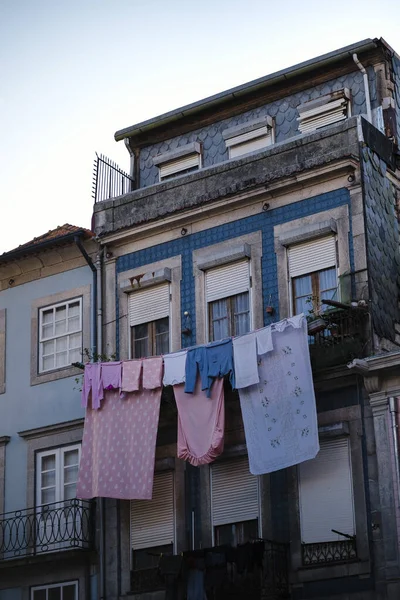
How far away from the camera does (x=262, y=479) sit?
24.5 metres

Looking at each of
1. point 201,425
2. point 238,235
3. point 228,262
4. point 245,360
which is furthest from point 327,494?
point 238,235

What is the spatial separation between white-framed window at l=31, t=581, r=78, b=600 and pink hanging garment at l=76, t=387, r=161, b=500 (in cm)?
204

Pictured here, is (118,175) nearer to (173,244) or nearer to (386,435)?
(173,244)

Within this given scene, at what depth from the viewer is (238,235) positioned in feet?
86.3

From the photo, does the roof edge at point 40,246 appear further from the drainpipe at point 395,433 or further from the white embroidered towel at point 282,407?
the drainpipe at point 395,433

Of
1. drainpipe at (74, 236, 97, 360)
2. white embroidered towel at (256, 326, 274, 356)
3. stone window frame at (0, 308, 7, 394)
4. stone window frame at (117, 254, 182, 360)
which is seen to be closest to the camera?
white embroidered towel at (256, 326, 274, 356)

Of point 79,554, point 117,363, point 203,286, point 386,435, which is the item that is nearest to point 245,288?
point 203,286

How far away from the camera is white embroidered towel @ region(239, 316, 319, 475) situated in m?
23.2

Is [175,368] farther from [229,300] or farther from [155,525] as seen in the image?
[155,525]

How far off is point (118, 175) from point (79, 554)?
8.59 metres

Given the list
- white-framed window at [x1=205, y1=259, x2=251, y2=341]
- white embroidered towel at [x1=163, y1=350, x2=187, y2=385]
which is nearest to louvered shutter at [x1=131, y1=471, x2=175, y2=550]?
white embroidered towel at [x1=163, y1=350, x2=187, y2=385]

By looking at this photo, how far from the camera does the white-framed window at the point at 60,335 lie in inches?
1110

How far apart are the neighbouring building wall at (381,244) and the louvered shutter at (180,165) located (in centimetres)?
487

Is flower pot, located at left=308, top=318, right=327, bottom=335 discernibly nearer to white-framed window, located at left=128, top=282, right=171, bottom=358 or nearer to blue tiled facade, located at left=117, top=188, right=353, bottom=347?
blue tiled facade, located at left=117, top=188, right=353, bottom=347
